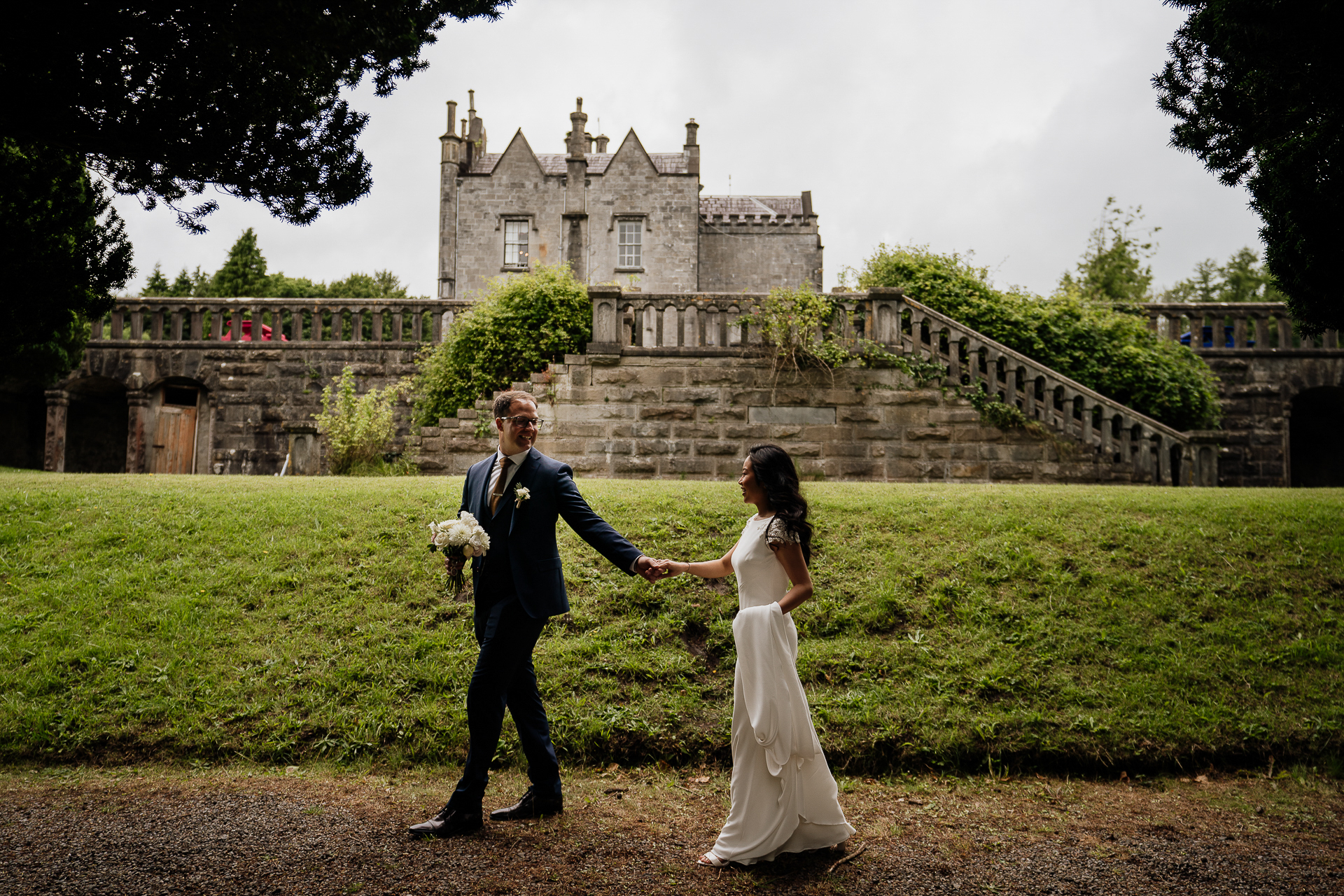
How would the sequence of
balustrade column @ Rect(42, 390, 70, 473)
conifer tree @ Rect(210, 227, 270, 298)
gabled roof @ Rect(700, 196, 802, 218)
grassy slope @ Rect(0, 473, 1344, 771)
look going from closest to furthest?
1. grassy slope @ Rect(0, 473, 1344, 771)
2. balustrade column @ Rect(42, 390, 70, 473)
3. gabled roof @ Rect(700, 196, 802, 218)
4. conifer tree @ Rect(210, 227, 270, 298)

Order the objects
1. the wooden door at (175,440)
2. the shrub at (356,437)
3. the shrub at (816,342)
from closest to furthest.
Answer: the shrub at (816,342)
the shrub at (356,437)
the wooden door at (175,440)

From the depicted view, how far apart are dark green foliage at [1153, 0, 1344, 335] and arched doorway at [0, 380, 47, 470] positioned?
2368 centimetres

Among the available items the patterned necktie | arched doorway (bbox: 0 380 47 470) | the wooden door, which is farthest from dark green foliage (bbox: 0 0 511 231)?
arched doorway (bbox: 0 380 47 470)

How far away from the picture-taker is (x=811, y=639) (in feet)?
20.7

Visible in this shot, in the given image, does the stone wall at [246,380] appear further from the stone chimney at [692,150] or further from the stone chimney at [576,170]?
the stone chimney at [692,150]

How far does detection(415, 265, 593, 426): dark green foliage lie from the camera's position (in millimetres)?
13727

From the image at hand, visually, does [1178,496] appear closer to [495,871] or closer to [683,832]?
[683,832]

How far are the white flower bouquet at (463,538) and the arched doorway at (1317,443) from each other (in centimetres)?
2070

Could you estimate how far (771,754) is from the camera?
12.3 ft

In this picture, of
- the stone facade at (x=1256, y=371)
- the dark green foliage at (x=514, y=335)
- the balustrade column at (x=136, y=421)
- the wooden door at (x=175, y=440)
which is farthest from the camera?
the wooden door at (x=175, y=440)

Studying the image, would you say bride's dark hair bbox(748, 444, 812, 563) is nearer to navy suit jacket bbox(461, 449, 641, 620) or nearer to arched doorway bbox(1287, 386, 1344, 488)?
navy suit jacket bbox(461, 449, 641, 620)

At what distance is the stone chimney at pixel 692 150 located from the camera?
1207 inches

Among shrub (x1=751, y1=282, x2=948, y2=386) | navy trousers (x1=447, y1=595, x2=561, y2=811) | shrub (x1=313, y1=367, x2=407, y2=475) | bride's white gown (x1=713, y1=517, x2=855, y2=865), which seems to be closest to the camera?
bride's white gown (x1=713, y1=517, x2=855, y2=865)

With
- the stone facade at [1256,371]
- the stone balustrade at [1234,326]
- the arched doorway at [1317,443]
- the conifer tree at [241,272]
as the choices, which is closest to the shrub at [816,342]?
the stone balustrade at [1234,326]
